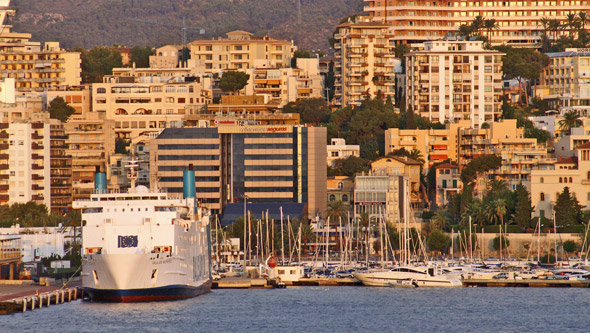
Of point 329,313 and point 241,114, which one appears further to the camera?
point 241,114

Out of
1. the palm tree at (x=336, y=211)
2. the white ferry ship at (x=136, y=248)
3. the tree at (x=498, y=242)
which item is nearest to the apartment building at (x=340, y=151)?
the palm tree at (x=336, y=211)

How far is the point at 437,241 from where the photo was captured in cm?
15200

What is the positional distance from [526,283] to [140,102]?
8525 cm

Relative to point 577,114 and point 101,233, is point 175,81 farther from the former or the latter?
point 101,233

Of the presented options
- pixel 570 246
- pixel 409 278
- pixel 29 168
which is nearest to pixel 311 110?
pixel 29 168

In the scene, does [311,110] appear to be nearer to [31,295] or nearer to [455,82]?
[455,82]

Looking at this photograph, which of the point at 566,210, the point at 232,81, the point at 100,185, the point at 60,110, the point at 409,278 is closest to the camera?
the point at 100,185

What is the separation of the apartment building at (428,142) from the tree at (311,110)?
1495cm

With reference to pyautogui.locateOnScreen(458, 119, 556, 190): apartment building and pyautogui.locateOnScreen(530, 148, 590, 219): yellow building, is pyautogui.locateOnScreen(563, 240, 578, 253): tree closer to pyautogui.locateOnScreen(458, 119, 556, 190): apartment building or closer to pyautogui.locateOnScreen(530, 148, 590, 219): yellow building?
pyautogui.locateOnScreen(530, 148, 590, 219): yellow building

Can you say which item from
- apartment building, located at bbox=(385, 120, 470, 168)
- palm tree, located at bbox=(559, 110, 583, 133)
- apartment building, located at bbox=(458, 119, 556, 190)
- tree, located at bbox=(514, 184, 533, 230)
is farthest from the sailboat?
palm tree, located at bbox=(559, 110, 583, 133)

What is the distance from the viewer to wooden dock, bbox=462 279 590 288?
126375mm

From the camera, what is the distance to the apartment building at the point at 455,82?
19138 centimetres

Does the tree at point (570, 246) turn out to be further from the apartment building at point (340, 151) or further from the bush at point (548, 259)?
the apartment building at point (340, 151)

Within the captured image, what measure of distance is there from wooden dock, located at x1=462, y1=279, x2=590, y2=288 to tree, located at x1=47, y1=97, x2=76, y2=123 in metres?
84.2
